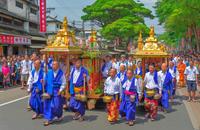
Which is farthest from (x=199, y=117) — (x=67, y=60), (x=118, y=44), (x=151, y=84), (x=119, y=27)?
(x=118, y=44)

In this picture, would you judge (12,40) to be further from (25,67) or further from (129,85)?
(129,85)

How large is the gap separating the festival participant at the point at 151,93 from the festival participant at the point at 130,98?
0.73 metres

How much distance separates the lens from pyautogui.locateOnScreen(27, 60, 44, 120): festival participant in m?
10.6

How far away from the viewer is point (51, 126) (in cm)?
962

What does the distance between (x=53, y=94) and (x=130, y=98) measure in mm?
2102

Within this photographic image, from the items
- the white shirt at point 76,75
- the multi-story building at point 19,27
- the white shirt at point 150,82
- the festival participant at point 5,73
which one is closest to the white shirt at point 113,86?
the white shirt at point 76,75

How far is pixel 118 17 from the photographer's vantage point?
46.4 m

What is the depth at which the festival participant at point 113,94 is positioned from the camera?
397 inches

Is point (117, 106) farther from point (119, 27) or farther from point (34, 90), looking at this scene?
point (119, 27)

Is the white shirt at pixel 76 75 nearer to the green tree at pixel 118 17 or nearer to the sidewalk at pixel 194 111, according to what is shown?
the sidewalk at pixel 194 111

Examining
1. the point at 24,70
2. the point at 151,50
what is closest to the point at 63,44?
the point at 151,50

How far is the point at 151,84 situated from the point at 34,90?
348cm

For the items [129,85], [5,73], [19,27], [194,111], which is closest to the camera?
[129,85]

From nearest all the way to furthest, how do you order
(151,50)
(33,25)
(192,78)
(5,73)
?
1. (151,50)
2. (192,78)
3. (5,73)
4. (33,25)
